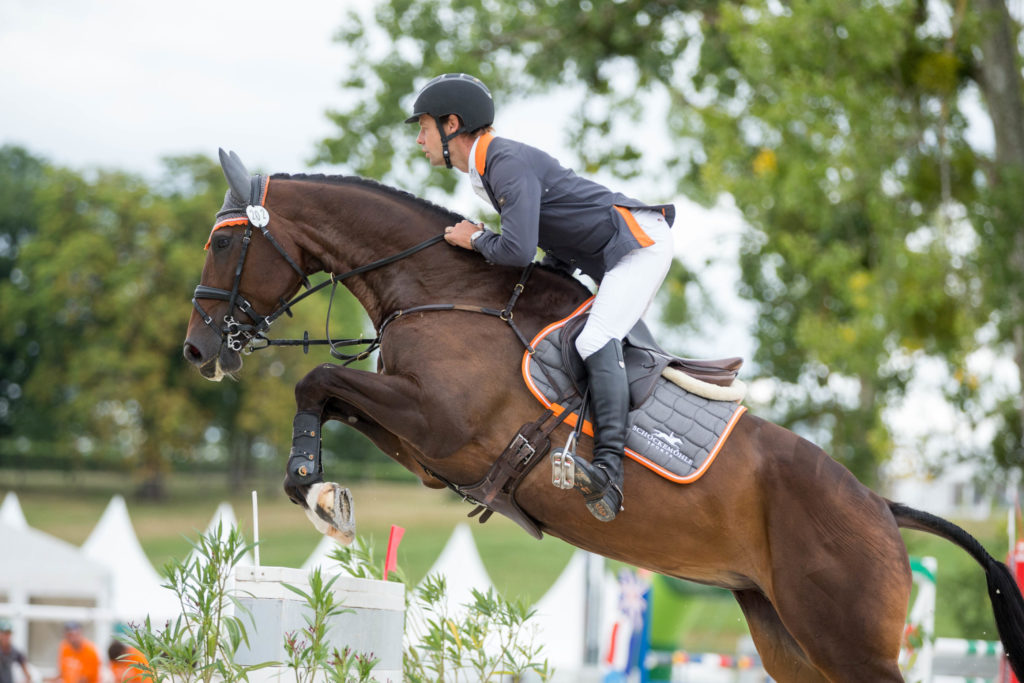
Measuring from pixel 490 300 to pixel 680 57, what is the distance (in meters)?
13.8

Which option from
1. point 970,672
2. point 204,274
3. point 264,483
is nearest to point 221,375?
point 204,274

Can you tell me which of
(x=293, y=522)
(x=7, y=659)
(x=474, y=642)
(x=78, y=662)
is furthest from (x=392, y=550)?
(x=293, y=522)

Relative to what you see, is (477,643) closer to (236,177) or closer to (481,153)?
(481,153)

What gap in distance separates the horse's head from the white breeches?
130 cm

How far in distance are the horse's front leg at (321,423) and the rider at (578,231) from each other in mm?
649

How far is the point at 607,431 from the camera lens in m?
3.94

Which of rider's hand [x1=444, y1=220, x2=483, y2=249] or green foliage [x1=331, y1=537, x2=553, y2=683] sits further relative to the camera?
green foliage [x1=331, y1=537, x2=553, y2=683]

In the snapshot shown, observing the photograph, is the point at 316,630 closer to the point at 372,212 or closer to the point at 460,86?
the point at 372,212

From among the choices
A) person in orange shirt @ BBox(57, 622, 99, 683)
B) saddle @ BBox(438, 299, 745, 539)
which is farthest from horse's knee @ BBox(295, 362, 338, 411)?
person in orange shirt @ BBox(57, 622, 99, 683)

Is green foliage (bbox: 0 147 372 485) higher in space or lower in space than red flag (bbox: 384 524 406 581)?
higher

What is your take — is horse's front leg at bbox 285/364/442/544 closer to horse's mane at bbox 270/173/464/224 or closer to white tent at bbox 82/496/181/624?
horse's mane at bbox 270/173/464/224

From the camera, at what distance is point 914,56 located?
41.5 ft

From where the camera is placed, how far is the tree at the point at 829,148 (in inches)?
475

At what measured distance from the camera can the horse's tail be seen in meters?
4.34
